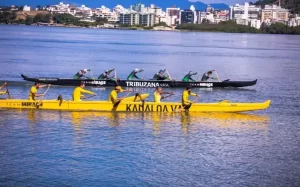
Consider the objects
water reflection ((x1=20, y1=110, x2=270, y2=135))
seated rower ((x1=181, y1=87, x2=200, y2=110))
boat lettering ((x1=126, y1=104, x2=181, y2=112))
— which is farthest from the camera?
boat lettering ((x1=126, y1=104, x2=181, y2=112))

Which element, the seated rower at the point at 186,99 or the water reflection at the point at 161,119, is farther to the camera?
the seated rower at the point at 186,99

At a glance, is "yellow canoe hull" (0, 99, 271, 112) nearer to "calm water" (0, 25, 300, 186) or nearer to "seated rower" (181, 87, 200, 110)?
"seated rower" (181, 87, 200, 110)

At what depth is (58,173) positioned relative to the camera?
2064cm

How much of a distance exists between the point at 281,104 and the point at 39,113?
17.1 meters

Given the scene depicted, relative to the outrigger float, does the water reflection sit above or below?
below

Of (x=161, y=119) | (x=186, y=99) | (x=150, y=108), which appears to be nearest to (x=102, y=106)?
(x=150, y=108)

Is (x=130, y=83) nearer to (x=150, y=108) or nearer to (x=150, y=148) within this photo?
(x=150, y=108)

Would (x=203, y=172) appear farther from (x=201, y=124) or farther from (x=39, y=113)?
(x=39, y=113)

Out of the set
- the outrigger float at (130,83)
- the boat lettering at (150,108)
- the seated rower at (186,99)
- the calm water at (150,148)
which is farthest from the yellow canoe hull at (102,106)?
the outrigger float at (130,83)

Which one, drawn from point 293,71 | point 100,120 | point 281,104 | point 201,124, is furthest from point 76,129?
point 293,71

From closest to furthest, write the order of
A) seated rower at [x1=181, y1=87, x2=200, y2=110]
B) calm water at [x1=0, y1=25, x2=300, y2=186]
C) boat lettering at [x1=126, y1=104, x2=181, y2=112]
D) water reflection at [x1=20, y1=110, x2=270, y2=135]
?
1. calm water at [x1=0, y1=25, x2=300, y2=186]
2. water reflection at [x1=20, y1=110, x2=270, y2=135]
3. seated rower at [x1=181, y1=87, x2=200, y2=110]
4. boat lettering at [x1=126, y1=104, x2=181, y2=112]

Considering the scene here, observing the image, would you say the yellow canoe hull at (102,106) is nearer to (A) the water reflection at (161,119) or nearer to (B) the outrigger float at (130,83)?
(A) the water reflection at (161,119)

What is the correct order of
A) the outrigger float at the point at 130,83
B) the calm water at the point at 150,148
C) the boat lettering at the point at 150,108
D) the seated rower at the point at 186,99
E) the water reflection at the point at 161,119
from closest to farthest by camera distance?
the calm water at the point at 150,148
the water reflection at the point at 161,119
the seated rower at the point at 186,99
the boat lettering at the point at 150,108
the outrigger float at the point at 130,83

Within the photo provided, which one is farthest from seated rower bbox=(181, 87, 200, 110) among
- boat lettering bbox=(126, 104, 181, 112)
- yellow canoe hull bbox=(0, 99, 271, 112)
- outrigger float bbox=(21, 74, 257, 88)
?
outrigger float bbox=(21, 74, 257, 88)
